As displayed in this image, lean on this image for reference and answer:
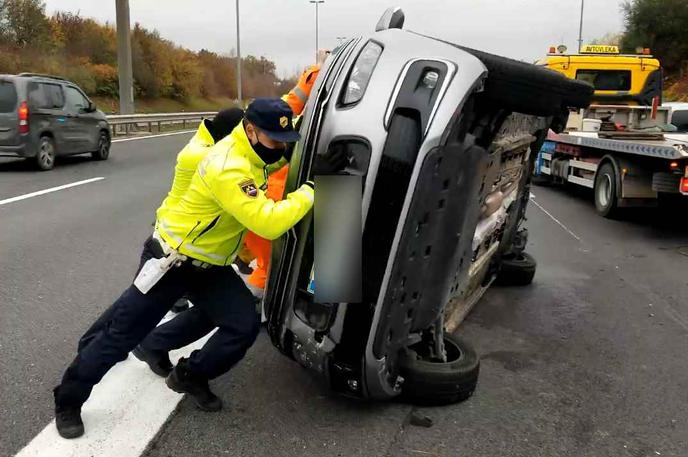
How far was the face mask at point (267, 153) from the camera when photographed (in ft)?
9.93

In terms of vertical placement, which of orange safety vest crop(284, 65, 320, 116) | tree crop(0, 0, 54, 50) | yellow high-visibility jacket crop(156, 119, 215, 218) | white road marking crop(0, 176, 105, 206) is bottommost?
white road marking crop(0, 176, 105, 206)

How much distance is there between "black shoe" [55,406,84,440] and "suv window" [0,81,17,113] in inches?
426

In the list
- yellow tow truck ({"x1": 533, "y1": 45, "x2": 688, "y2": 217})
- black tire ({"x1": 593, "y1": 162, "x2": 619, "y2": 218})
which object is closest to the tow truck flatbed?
yellow tow truck ({"x1": 533, "y1": 45, "x2": 688, "y2": 217})

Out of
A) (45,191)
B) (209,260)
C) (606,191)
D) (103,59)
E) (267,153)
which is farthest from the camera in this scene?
(103,59)

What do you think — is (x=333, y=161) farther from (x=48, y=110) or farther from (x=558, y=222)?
(x=48, y=110)

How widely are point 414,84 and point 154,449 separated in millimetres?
1906

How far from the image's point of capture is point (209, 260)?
3160 millimetres

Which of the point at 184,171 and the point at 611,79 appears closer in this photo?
the point at 184,171

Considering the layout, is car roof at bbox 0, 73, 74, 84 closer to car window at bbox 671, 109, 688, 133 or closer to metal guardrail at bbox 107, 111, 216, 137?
metal guardrail at bbox 107, 111, 216, 137

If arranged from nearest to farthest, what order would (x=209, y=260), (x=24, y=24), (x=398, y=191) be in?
(x=398, y=191)
(x=209, y=260)
(x=24, y=24)

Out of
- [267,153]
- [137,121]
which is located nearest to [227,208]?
[267,153]

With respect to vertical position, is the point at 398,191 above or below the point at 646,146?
above

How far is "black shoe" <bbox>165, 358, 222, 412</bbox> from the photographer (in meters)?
3.36

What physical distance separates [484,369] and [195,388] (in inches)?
66.3
